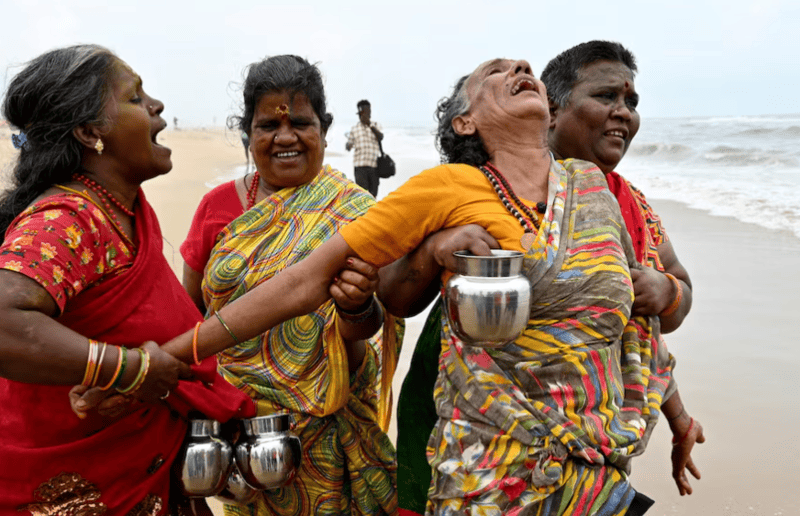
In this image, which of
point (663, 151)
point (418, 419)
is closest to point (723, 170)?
point (663, 151)

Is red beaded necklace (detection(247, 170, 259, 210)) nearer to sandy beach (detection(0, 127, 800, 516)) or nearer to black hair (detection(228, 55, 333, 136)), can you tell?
black hair (detection(228, 55, 333, 136))

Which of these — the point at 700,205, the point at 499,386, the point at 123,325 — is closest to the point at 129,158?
the point at 123,325

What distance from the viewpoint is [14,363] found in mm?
1715

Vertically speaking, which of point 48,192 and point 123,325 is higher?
point 48,192

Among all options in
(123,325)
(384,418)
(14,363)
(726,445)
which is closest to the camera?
(14,363)

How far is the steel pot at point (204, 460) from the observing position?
2133mm

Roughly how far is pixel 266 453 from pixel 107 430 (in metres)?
0.48

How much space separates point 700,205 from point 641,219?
449 inches

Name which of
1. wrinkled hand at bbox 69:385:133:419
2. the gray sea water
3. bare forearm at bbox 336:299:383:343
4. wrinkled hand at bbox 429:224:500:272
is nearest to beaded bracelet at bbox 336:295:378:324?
bare forearm at bbox 336:299:383:343

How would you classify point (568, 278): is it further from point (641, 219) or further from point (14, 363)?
point (14, 363)

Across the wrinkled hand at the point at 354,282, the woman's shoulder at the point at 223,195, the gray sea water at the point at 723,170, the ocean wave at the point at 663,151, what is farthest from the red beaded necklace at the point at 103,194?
the ocean wave at the point at 663,151

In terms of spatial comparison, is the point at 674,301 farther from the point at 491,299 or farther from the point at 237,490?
the point at 237,490

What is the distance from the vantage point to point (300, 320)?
2656 millimetres

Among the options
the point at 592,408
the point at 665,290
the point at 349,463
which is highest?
the point at 665,290
